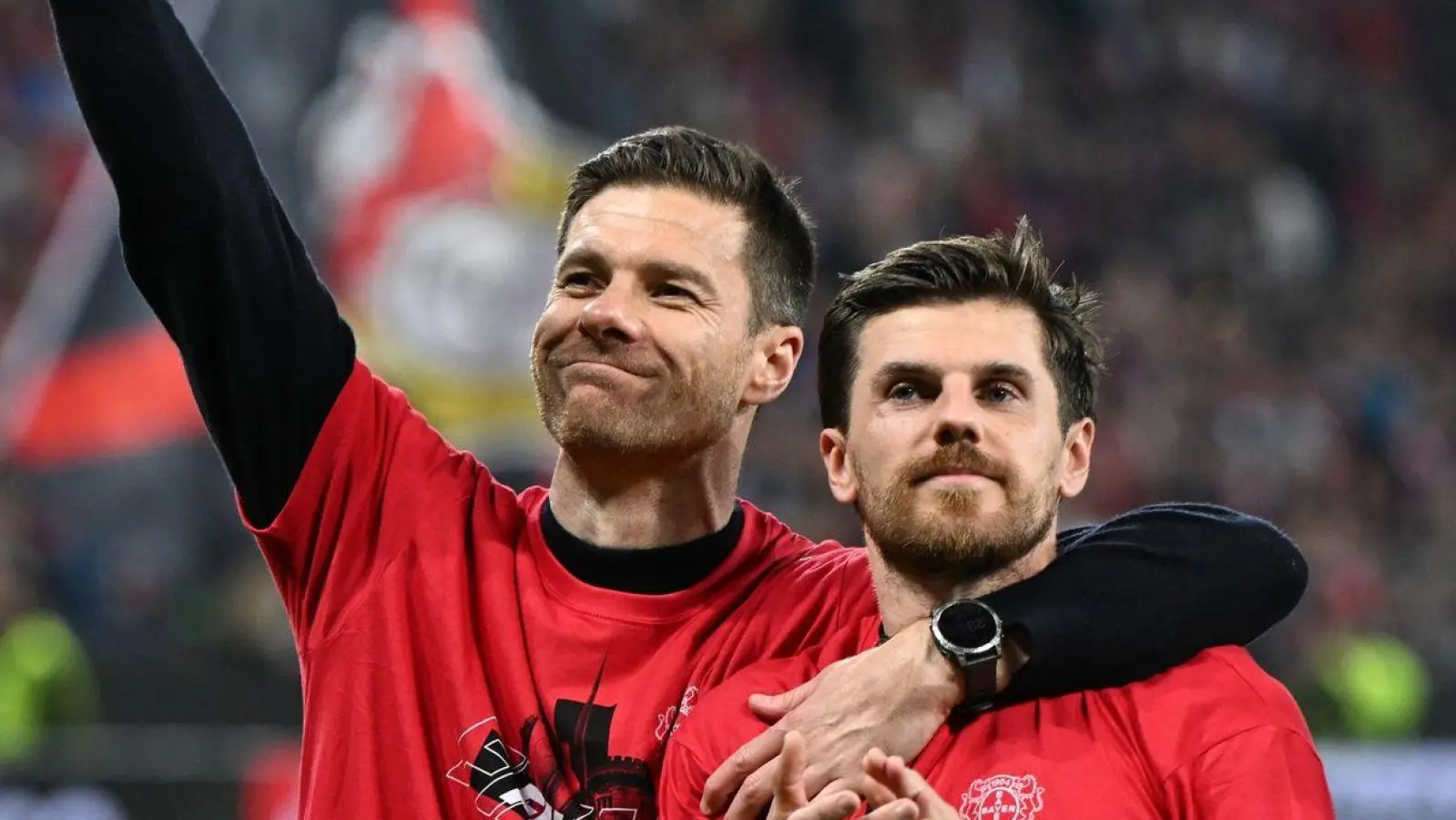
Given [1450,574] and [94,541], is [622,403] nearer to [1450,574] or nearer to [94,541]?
[94,541]

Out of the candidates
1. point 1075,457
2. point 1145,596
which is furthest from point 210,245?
point 1145,596

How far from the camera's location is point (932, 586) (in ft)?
9.66

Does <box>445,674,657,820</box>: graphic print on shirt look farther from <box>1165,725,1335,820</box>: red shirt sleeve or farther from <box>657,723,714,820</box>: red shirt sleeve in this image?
<box>1165,725,1335,820</box>: red shirt sleeve

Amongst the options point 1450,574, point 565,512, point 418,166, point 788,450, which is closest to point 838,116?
point 788,450

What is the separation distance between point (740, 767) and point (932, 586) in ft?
1.43

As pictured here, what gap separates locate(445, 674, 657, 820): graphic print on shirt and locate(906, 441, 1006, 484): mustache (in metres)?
0.60

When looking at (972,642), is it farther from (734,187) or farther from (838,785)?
(734,187)

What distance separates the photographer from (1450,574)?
30.4 feet

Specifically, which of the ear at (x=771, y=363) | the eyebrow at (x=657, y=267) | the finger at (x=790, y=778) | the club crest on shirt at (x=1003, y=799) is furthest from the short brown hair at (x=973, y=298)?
the finger at (x=790, y=778)

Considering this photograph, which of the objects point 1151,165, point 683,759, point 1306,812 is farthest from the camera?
point 1151,165

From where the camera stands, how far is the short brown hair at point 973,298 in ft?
9.93

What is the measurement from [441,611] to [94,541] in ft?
20.3

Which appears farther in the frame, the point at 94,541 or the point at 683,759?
the point at 94,541

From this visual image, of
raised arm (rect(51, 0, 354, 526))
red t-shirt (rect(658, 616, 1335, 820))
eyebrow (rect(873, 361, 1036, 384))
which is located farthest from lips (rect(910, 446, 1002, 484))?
Answer: raised arm (rect(51, 0, 354, 526))
